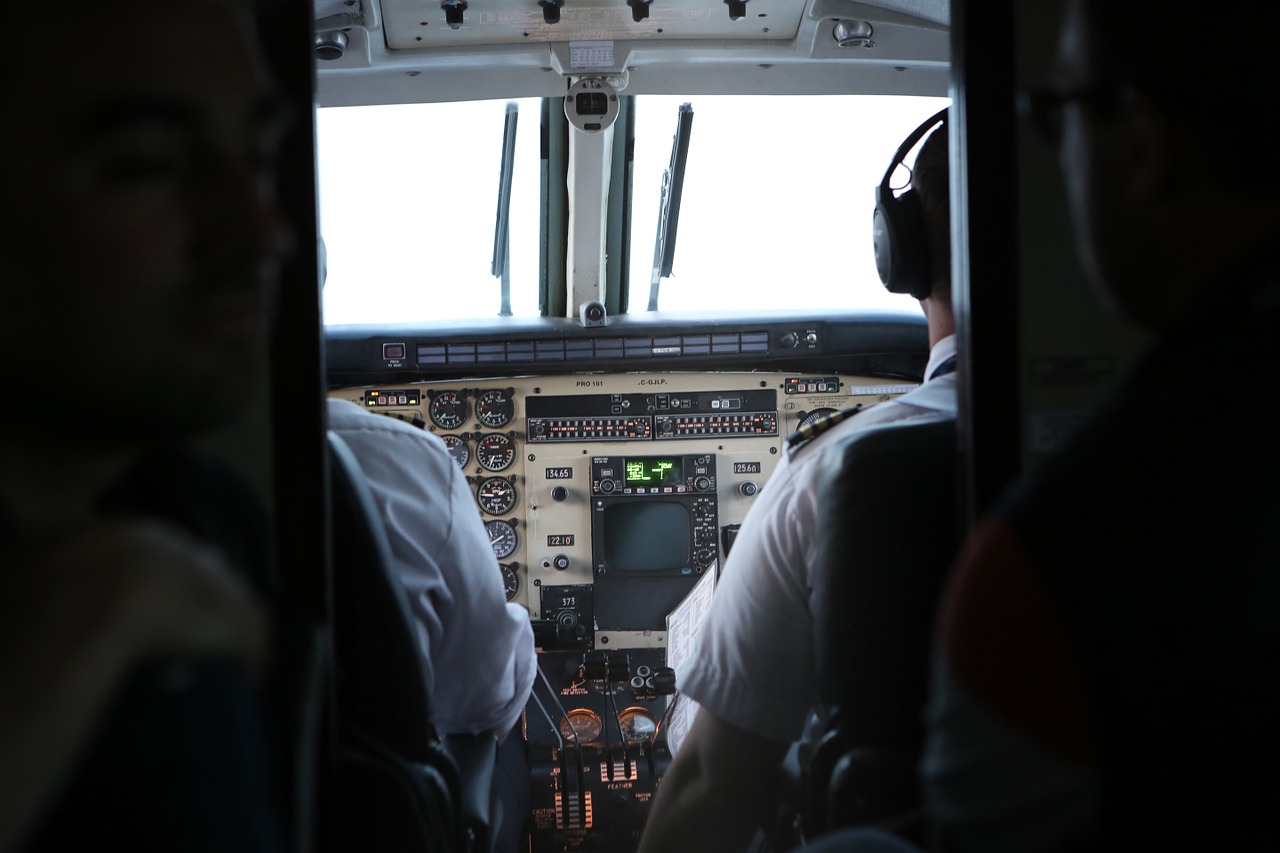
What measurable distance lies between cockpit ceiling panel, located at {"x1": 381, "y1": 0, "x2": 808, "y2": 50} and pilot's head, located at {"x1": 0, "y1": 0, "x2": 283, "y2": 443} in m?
1.88

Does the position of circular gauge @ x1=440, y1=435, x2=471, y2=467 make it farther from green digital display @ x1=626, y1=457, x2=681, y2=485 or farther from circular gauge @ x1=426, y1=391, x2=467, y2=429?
green digital display @ x1=626, y1=457, x2=681, y2=485

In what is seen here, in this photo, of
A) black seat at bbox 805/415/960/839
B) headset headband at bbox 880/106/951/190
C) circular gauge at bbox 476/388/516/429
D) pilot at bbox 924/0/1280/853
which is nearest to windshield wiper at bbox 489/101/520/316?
circular gauge at bbox 476/388/516/429

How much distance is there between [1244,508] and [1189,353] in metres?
0.08

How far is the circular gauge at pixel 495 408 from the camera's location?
3.31 meters

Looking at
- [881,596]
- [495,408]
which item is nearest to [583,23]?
[495,408]

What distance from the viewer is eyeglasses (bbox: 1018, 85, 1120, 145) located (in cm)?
60

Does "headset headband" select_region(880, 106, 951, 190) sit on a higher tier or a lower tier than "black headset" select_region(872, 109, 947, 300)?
higher

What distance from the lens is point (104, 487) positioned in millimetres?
583

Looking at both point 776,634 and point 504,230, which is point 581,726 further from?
point 776,634

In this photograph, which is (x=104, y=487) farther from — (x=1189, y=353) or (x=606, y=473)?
(x=606, y=473)

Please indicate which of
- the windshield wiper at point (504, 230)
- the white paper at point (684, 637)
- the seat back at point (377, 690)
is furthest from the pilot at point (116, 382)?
the windshield wiper at point (504, 230)

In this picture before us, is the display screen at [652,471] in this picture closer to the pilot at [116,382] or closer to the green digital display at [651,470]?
the green digital display at [651,470]

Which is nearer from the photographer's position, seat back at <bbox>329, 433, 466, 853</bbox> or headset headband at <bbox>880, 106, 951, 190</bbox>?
seat back at <bbox>329, 433, 466, 853</bbox>

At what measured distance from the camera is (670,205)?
3.50 metres
